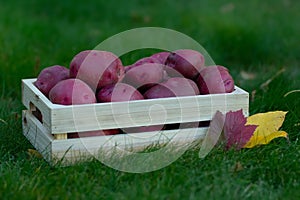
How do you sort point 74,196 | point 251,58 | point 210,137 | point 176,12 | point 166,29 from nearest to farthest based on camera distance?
point 74,196 → point 210,137 → point 251,58 → point 166,29 → point 176,12

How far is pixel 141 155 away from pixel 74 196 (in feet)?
1.20

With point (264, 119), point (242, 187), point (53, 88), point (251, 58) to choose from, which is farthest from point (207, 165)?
point (251, 58)

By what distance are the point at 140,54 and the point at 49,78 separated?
56.7 inches

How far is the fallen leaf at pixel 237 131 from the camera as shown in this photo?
247cm

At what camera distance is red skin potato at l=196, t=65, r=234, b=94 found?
255 cm

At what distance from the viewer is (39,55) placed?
396 centimetres

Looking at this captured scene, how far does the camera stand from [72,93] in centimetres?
237

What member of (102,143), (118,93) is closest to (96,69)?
(118,93)

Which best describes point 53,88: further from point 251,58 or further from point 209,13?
point 209,13

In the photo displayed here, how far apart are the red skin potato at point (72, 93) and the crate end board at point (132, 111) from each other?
4cm

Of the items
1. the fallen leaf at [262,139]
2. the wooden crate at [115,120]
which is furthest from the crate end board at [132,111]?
the fallen leaf at [262,139]

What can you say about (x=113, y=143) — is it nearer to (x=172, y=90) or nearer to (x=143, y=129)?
(x=143, y=129)

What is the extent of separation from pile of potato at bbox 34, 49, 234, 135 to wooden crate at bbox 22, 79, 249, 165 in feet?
0.17

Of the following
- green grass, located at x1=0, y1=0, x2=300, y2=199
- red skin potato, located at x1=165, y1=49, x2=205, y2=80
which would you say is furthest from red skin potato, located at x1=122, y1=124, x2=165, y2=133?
red skin potato, located at x1=165, y1=49, x2=205, y2=80
